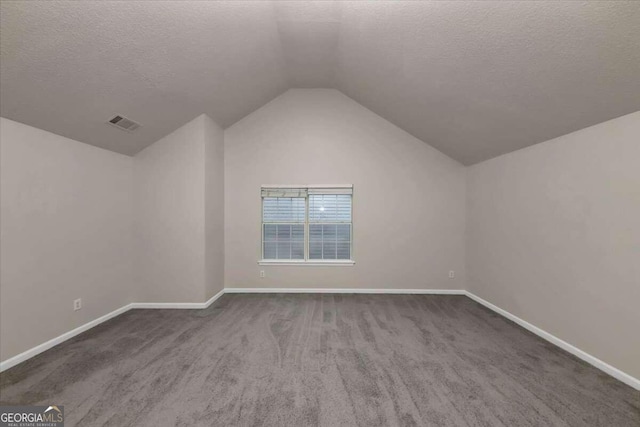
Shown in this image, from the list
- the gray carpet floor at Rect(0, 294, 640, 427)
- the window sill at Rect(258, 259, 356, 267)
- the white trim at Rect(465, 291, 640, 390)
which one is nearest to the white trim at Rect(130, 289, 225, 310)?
the gray carpet floor at Rect(0, 294, 640, 427)

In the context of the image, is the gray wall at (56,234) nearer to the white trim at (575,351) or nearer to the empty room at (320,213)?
the empty room at (320,213)

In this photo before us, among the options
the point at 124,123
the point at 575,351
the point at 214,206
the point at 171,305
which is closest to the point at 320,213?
the point at 214,206

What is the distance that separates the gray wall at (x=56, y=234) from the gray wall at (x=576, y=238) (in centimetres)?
518

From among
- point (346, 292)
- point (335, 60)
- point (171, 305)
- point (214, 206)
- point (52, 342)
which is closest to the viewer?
point (52, 342)

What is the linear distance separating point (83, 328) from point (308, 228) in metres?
3.13

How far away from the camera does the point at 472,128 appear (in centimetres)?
319

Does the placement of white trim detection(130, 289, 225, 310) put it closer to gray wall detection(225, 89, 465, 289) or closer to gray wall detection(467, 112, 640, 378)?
gray wall detection(225, 89, 465, 289)

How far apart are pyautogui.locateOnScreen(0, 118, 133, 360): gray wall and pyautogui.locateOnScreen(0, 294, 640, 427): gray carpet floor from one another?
33 centimetres

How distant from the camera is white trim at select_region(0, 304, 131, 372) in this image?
219 centimetres

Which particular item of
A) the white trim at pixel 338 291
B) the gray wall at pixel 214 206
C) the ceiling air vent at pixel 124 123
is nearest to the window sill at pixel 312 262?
the white trim at pixel 338 291

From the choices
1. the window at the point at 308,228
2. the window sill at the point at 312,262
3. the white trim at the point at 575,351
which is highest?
the window at the point at 308,228

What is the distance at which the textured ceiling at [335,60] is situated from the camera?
1739 mm

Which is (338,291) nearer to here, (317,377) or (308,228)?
(308,228)

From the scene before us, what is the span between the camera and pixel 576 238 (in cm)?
244
